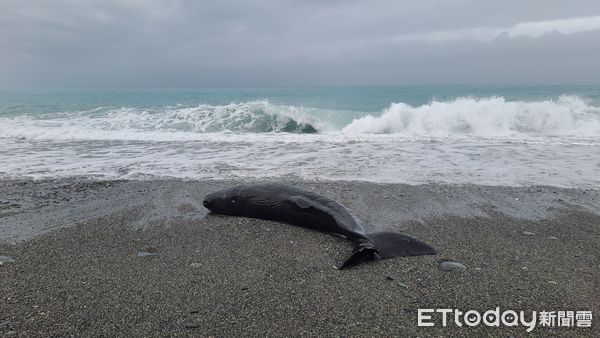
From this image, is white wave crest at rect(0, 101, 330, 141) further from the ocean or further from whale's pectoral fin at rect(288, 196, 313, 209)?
whale's pectoral fin at rect(288, 196, 313, 209)

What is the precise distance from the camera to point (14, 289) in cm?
376

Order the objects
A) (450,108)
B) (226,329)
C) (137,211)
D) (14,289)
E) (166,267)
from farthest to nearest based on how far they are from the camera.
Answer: (450,108)
(137,211)
(166,267)
(14,289)
(226,329)

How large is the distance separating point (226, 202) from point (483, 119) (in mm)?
16048

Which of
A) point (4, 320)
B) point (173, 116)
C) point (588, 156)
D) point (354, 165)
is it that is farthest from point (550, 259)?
point (173, 116)

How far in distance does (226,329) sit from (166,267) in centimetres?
139

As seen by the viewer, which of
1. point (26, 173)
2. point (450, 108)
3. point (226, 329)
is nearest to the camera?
point (226, 329)

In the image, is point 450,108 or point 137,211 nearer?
point 137,211

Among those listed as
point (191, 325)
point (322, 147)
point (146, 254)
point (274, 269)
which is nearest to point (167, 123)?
point (322, 147)

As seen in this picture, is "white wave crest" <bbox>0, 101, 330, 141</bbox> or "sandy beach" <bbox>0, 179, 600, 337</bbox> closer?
"sandy beach" <bbox>0, 179, 600, 337</bbox>

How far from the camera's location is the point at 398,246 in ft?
15.0

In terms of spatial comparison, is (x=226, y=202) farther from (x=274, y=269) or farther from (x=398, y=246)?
(x=398, y=246)

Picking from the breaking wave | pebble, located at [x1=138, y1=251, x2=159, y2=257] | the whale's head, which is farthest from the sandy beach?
the breaking wave

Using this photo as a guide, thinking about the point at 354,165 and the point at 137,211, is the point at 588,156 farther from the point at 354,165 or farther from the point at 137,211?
the point at 137,211

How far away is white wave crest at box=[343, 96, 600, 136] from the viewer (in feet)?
60.5
